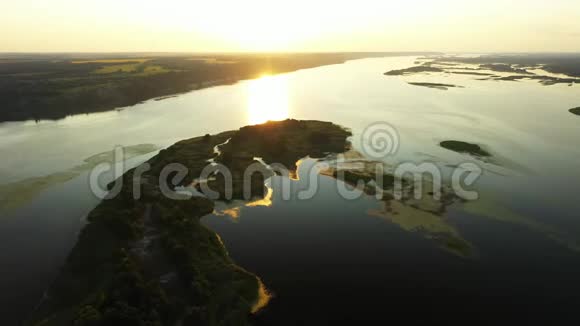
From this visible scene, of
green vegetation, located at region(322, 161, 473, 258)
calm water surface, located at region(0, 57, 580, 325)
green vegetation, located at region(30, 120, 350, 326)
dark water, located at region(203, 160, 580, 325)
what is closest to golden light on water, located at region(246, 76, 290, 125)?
calm water surface, located at region(0, 57, 580, 325)

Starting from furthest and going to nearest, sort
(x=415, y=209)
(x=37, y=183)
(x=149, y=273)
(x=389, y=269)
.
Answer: (x=37, y=183), (x=415, y=209), (x=389, y=269), (x=149, y=273)

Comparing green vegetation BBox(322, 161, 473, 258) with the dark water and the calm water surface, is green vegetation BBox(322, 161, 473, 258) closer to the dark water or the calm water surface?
the calm water surface

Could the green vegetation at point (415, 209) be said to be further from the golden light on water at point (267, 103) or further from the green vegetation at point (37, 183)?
the golden light on water at point (267, 103)

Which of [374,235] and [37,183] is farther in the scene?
[37,183]

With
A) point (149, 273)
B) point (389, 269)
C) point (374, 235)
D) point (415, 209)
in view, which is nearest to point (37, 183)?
point (149, 273)

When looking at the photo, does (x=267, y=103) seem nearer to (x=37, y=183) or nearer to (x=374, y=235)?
(x=37, y=183)

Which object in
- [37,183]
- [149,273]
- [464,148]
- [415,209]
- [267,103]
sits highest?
[267,103]
